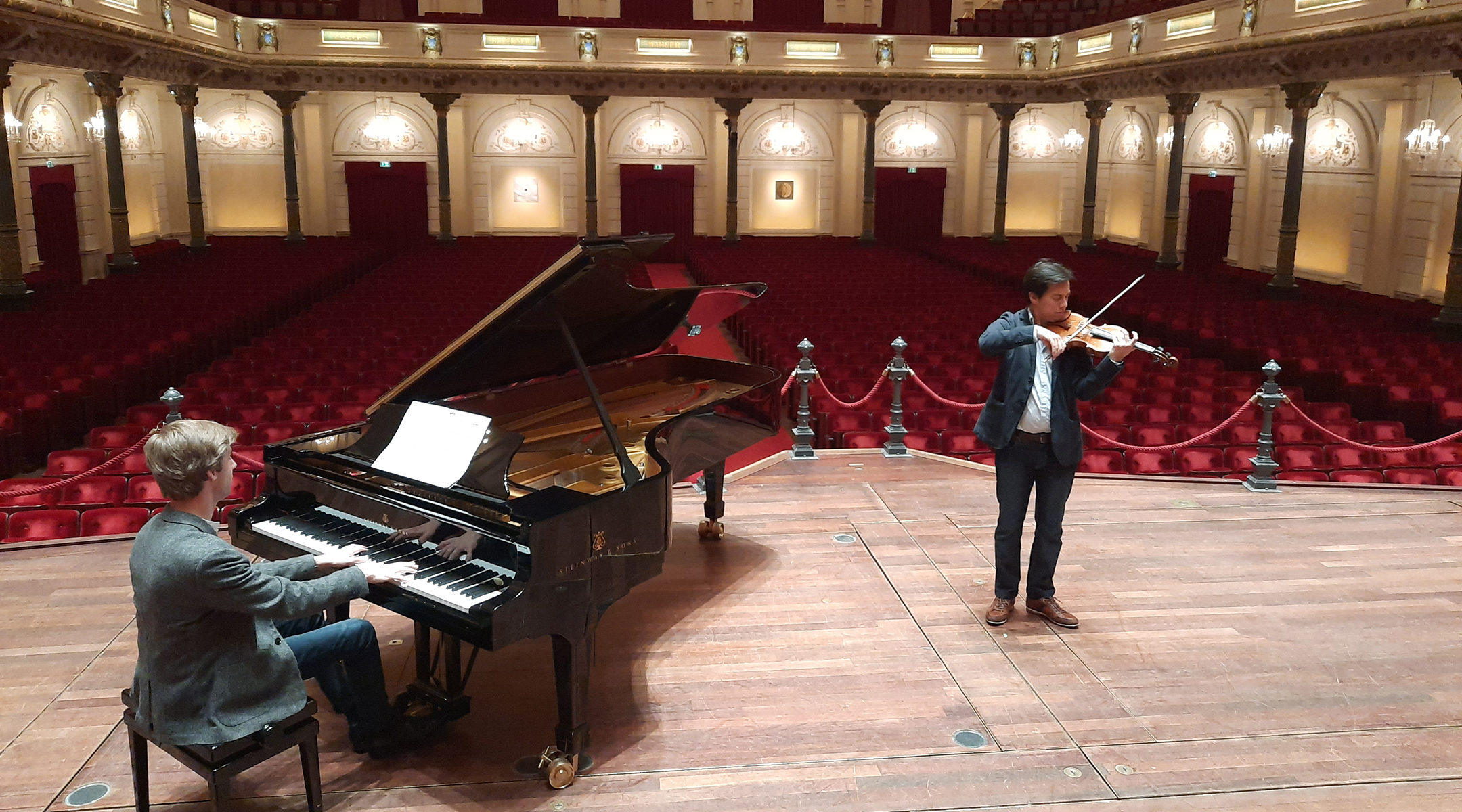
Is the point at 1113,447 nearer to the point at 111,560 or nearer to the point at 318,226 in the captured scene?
the point at 111,560

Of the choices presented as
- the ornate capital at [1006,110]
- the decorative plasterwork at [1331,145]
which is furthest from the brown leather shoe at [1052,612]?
the ornate capital at [1006,110]

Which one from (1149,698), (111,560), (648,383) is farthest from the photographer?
(648,383)

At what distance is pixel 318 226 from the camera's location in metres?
24.3

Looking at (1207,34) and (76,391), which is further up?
(1207,34)

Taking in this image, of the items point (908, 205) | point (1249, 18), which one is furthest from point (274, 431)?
point (908, 205)

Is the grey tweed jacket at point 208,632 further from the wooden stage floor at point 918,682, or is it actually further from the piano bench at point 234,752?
the wooden stage floor at point 918,682

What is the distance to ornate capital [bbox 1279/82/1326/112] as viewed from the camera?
15.1m

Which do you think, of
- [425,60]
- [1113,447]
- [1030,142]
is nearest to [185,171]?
[425,60]

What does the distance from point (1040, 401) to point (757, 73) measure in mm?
18510

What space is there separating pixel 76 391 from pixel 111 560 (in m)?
5.05

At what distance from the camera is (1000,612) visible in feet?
15.5

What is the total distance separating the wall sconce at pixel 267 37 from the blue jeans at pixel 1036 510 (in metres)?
20.2

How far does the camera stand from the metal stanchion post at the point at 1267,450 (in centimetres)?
667

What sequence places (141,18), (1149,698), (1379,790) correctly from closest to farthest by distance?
(1379,790)
(1149,698)
(141,18)
